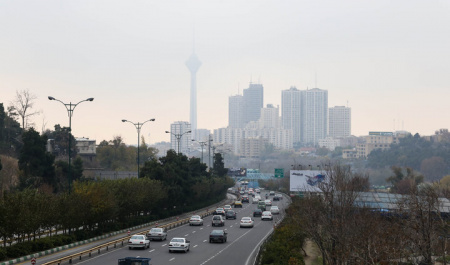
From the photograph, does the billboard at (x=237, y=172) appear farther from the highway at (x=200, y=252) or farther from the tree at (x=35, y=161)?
the highway at (x=200, y=252)

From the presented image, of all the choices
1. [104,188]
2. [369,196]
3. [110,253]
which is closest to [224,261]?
[110,253]

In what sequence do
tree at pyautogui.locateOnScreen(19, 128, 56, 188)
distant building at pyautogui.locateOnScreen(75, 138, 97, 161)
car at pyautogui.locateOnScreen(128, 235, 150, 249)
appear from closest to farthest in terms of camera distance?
1. car at pyautogui.locateOnScreen(128, 235, 150, 249)
2. tree at pyautogui.locateOnScreen(19, 128, 56, 188)
3. distant building at pyautogui.locateOnScreen(75, 138, 97, 161)

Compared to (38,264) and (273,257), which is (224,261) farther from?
(38,264)

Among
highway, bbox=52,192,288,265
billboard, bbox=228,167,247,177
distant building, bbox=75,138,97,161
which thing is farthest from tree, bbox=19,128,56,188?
billboard, bbox=228,167,247,177

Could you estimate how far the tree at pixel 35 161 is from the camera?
229 feet

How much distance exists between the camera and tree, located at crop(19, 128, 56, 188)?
229 ft

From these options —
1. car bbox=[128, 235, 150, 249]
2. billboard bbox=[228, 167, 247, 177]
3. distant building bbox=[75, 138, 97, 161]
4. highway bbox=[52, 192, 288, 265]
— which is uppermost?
distant building bbox=[75, 138, 97, 161]

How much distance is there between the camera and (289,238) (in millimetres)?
42562

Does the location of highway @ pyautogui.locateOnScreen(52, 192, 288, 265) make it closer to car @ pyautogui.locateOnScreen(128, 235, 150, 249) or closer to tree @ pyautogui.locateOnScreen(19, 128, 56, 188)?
car @ pyautogui.locateOnScreen(128, 235, 150, 249)

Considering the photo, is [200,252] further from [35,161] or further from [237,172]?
[237,172]

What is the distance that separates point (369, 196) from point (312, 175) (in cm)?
2997

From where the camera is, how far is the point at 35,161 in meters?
70.2

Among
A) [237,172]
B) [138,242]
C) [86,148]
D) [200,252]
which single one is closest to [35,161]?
[138,242]

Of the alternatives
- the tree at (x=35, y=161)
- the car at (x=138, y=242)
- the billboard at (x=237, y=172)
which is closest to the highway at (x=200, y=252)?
the car at (x=138, y=242)
